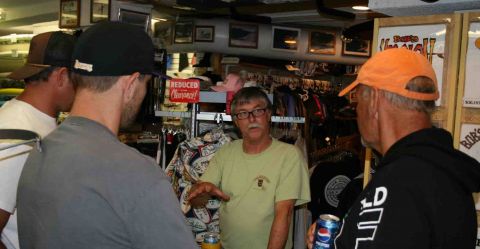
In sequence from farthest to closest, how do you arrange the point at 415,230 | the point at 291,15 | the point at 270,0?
1. the point at 291,15
2. the point at 270,0
3. the point at 415,230

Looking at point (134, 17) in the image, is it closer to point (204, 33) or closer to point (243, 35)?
point (204, 33)

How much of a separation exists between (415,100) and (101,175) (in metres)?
1.02

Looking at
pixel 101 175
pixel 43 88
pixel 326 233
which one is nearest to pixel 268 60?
pixel 43 88

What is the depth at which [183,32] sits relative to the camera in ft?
26.1

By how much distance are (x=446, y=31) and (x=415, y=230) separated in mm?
1375

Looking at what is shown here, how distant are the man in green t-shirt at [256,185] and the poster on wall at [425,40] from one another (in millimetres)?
868

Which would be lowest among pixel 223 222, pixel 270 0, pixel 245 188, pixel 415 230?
pixel 223 222

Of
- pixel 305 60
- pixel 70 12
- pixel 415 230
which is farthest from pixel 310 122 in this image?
pixel 415 230

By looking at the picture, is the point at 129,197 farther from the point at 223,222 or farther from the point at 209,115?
the point at 209,115


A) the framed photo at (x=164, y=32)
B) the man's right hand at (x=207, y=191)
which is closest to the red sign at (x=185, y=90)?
the man's right hand at (x=207, y=191)

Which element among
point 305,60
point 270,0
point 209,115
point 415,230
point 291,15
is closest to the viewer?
point 415,230

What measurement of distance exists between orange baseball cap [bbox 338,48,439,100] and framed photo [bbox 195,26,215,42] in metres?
6.16

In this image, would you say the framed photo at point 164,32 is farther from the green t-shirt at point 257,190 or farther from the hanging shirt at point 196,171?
the green t-shirt at point 257,190

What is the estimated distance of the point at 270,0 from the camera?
4172 mm
